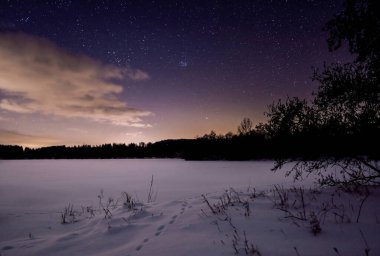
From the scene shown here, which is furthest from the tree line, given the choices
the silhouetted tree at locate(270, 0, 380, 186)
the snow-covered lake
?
the snow-covered lake

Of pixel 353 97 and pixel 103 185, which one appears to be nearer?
pixel 353 97

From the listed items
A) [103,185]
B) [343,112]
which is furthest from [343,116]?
[103,185]

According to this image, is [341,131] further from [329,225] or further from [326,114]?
[329,225]

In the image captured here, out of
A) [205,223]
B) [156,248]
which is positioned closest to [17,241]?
[156,248]

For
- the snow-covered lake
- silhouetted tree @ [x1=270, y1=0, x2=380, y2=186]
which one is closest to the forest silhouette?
silhouetted tree @ [x1=270, y1=0, x2=380, y2=186]

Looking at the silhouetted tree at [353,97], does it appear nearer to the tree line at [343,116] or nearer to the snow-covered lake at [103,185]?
the tree line at [343,116]

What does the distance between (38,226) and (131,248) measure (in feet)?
15.9

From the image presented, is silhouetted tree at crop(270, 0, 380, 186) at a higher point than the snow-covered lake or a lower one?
higher

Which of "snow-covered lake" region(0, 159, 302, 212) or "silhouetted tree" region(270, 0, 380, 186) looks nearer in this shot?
"silhouetted tree" region(270, 0, 380, 186)

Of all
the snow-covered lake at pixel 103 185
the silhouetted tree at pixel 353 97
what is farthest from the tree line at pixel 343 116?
the snow-covered lake at pixel 103 185

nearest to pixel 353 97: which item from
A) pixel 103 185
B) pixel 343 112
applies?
pixel 343 112

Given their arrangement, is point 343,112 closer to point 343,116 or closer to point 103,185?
point 343,116

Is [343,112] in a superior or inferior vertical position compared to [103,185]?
superior

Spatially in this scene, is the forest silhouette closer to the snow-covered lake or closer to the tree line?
the tree line
